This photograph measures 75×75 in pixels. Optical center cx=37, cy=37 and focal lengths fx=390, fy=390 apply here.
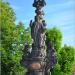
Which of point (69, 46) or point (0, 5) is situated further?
point (69, 46)

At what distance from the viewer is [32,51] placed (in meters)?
28.8

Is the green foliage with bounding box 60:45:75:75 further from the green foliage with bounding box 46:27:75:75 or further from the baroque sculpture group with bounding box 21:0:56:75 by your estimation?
the baroque sculpture group with bounding box 21:0:56:75

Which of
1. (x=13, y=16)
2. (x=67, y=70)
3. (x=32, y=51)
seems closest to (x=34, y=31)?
(x=32, y=51)

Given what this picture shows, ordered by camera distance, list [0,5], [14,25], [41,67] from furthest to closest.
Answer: [14,25]
[0,5]
[41,67]

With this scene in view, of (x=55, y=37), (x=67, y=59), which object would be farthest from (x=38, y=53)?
(x=67, y=59)

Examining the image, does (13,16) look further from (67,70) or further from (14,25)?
(67,70)

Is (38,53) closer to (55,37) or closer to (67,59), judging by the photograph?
(55,37)

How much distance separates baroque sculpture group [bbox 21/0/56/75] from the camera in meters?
28.5

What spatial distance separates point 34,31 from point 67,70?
69.5 feet

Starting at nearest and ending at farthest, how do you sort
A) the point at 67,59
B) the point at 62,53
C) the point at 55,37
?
the point at 55,37 < the point at 67,59 < the point at 62,53

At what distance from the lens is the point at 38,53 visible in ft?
93.9

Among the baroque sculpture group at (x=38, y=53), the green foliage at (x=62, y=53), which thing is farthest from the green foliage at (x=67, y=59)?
the baroque sculpture group at (x=38, y=53)

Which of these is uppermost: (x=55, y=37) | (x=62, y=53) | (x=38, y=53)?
(x=55, y=37)

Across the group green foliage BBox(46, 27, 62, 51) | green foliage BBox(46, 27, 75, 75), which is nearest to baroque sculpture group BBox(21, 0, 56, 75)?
green foliage BBox(46, 27, 75, 75)
